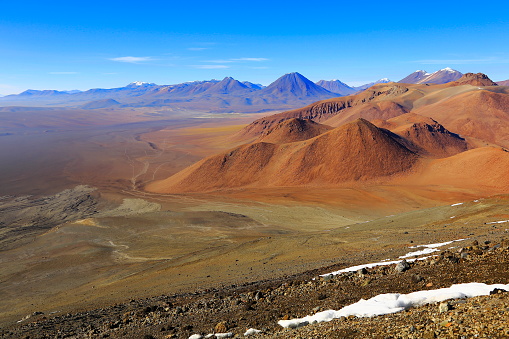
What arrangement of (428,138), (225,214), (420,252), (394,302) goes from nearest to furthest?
1. (394,302)
2. (420,252)
3. (225,214)
4. (428,138)

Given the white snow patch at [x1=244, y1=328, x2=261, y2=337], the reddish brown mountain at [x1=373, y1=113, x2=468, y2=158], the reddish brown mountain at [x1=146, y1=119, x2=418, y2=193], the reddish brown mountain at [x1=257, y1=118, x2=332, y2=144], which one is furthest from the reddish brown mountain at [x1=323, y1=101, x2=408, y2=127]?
the white snow patch at [x1=244, y1=328, x2=261, y2=337]

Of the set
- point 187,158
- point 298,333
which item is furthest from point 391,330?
point 187,158

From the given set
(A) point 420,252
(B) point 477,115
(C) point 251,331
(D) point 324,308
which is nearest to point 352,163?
(A) point 420,252

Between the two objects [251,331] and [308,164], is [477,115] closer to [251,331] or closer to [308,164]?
[308,164]

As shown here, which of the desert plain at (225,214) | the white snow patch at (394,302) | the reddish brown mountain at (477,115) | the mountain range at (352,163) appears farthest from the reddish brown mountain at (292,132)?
the white snow patch at (394,302)

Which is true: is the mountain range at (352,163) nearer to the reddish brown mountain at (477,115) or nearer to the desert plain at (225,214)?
the desert plain at (225,214)

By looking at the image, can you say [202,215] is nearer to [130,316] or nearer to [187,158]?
[130,316]
